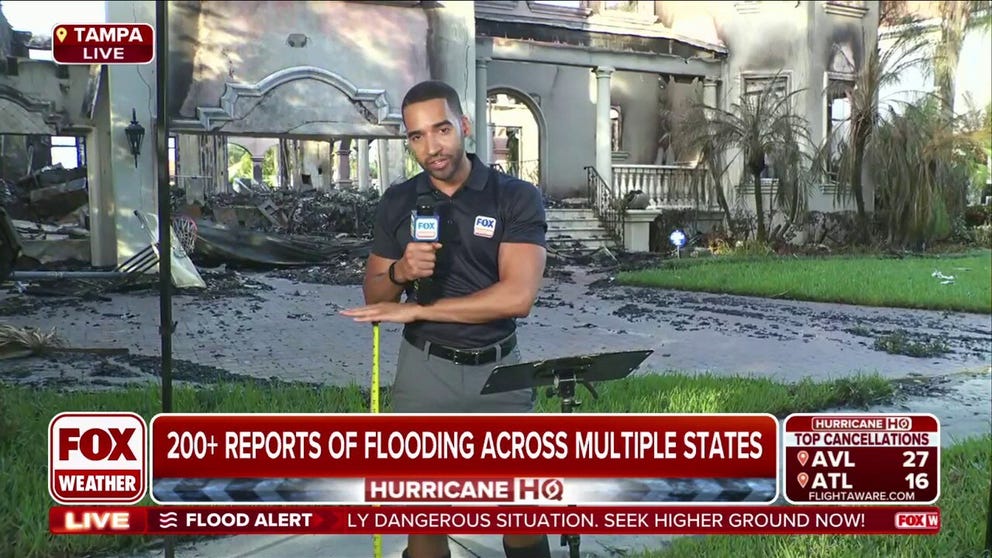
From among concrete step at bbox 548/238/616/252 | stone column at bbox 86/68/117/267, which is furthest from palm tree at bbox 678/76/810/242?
stone column at bbox 86/68/117/267

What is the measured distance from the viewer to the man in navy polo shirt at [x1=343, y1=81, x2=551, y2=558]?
66.8 inches

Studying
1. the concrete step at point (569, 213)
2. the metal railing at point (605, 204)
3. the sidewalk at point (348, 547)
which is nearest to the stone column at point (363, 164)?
the concrete step at point (569, 213)

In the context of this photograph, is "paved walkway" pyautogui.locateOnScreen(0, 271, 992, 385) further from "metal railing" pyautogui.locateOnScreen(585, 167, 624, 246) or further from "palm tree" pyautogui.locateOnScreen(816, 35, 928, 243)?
"palm tree" pyautogui.locateOnScreen(816, 35, 928, 243)

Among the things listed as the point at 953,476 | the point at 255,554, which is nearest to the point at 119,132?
the point at 255,554

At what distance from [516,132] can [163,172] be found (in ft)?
3.12

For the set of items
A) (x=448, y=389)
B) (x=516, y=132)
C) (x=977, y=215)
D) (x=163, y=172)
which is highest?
(x=516, y=132)

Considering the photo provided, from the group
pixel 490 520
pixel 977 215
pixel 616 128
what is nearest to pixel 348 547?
pixel 490 520

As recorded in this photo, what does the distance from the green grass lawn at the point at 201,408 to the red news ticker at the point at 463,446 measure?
1.00ft

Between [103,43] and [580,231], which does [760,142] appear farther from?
[103,43]

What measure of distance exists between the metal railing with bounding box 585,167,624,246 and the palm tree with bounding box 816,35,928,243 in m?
0.95

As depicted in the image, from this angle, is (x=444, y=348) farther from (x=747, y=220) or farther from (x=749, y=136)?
(x=749, y=136)

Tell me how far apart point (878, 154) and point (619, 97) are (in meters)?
1.07

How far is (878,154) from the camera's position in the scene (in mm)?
3145

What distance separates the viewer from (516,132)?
2.32m
